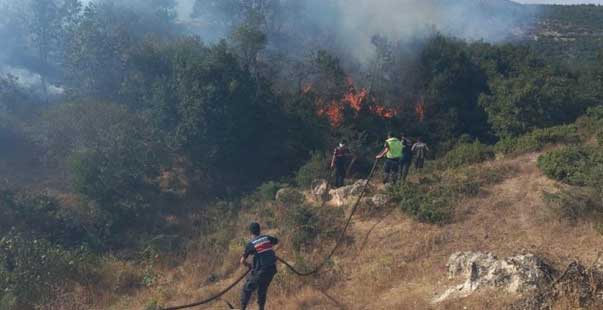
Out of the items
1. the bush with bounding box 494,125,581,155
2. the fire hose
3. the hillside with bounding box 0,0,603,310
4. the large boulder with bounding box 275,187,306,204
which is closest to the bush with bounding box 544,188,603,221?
the hillside with bounding box 0,0,603,310

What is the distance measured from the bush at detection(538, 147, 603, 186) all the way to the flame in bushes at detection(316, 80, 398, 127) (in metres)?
10.0

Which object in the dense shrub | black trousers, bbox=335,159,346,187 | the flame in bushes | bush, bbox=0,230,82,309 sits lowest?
the dense shrub

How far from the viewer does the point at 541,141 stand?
14898mm

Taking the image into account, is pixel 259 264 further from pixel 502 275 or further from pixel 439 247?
pixel 439 247

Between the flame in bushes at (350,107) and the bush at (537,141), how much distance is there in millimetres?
7575

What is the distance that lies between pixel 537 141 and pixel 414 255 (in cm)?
757

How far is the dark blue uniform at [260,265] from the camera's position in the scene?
295 inches

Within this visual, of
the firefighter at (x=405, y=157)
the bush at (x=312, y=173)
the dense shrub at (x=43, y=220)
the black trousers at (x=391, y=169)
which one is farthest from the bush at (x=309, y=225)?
the dense shrub at (x=43, y=220)

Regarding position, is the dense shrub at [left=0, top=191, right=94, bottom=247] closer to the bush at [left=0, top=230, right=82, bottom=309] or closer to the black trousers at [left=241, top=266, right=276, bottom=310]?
the bush at [left=0, top=230, right=82, bottom=309]

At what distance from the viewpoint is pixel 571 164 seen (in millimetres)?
11953

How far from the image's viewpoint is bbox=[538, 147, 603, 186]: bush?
11.3 meters

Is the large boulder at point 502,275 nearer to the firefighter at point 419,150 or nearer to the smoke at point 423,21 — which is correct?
the firefighter at point 419,150

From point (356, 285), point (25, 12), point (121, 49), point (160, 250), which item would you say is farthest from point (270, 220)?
point (25, 12)

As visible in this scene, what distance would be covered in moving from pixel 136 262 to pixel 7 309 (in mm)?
3700
